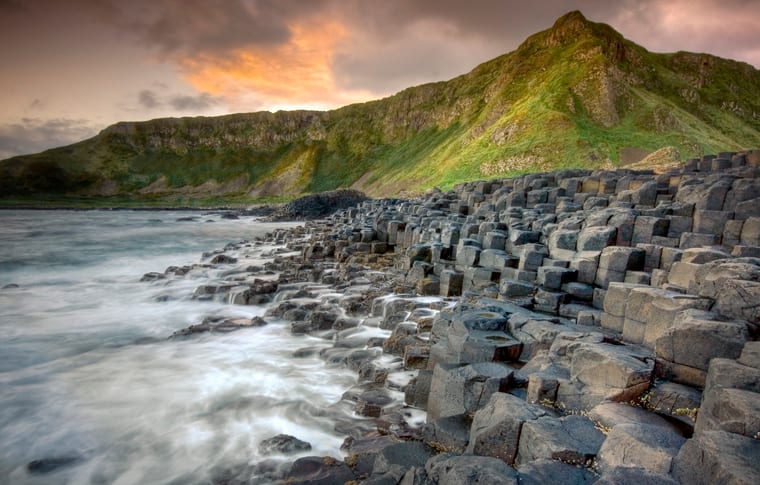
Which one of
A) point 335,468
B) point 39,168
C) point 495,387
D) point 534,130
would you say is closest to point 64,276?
point 335,468

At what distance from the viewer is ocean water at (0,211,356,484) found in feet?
21.5

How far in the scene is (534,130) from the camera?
53.6 meters

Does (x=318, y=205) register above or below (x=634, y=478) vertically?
above

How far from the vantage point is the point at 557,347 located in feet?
21.0

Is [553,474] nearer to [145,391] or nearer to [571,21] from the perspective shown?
[145,391]

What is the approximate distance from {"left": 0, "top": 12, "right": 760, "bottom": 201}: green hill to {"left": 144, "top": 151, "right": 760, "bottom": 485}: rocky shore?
37.0m

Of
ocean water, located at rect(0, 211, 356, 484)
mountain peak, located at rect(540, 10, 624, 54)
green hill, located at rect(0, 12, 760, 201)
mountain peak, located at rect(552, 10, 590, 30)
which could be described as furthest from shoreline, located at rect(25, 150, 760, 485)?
mountain peak, located at rect(552, 10, 590, 30)

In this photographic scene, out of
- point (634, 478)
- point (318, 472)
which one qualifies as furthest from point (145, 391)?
point (634, 478)

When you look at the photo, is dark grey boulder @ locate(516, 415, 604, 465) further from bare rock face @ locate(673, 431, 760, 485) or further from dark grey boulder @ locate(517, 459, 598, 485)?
bare rock face @ locate(673, 431, 760, 485)

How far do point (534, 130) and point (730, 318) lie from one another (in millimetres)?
53222

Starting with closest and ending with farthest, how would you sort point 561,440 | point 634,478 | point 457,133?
point 634,478
point 561,440
point 457,133

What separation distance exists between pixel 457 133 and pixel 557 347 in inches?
3475

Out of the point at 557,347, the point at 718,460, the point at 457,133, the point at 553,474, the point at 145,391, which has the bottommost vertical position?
the point at 145,391

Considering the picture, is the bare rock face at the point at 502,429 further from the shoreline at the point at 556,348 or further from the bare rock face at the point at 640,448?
the bare rock face at the point at 640,448
